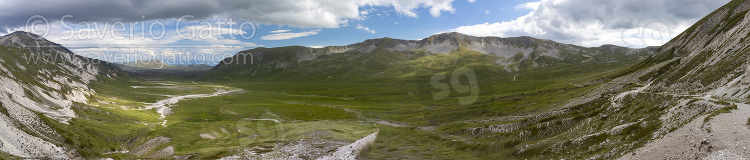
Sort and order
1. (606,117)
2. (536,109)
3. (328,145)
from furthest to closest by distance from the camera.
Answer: (536,109)
(328,145)
(606,117)

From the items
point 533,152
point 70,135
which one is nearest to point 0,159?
point 70,135

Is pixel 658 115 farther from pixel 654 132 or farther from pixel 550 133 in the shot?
pixel 550 133

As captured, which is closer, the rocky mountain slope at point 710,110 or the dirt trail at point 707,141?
the dirt trail at point 707,141

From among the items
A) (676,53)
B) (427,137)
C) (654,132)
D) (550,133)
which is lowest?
(427,137)

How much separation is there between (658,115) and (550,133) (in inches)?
979

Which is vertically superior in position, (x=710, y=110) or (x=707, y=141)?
(x=710, y=110)

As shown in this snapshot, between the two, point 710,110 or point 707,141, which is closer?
point 707,141

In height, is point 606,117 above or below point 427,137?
above

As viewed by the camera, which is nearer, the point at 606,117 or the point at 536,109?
the point at 606,117

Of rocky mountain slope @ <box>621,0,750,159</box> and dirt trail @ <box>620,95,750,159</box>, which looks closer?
dirt trail @ <box>620,95,750,159</box>

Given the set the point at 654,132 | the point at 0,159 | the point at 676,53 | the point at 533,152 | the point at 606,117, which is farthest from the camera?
the point at 676,53

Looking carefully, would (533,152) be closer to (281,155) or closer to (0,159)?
(281,155)

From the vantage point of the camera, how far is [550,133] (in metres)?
80.2

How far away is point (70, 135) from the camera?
82750 mm
